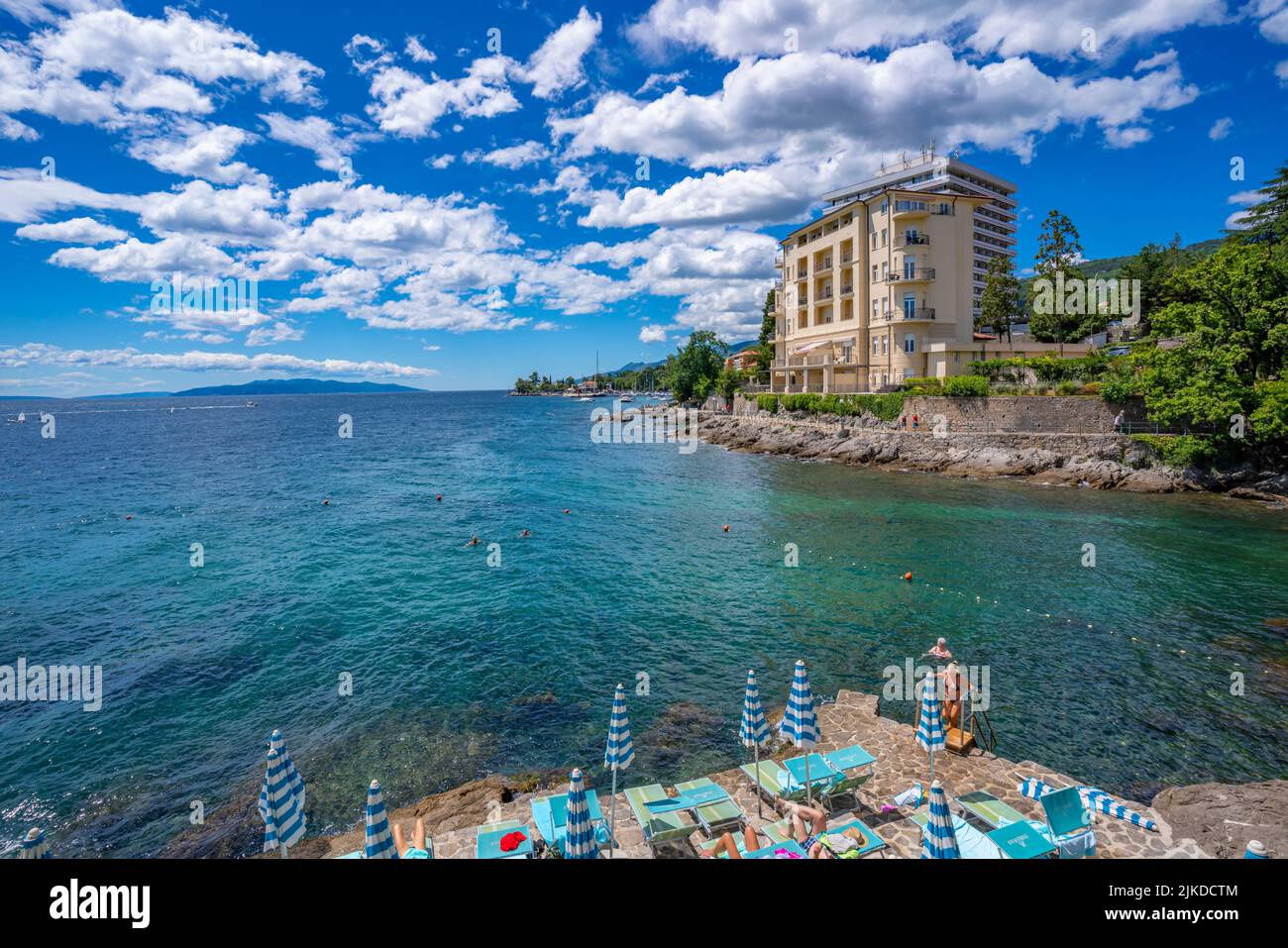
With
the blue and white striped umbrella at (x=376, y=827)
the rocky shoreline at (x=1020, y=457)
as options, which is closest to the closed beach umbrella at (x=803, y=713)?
the blue and white striped umbrella at (x=376, y=827)

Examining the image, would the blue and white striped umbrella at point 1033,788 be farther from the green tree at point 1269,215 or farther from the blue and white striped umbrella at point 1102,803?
the green tree at point 1269,215

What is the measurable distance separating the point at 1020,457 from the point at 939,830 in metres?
46.1

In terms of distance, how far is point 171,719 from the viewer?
16844 mm

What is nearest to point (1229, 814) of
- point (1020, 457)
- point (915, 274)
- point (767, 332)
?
point (1020, 457)

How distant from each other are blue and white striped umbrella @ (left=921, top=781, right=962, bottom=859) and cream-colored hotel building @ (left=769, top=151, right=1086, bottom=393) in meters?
55.4

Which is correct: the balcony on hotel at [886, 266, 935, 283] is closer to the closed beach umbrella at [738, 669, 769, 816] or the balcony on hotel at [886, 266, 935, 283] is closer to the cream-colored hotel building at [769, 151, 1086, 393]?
the cream-colored hotel building at [769, 151, 1086, 393]

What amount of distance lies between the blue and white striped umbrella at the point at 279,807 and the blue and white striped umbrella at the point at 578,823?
14.9 ft

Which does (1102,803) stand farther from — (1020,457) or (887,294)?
(887,294)
